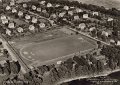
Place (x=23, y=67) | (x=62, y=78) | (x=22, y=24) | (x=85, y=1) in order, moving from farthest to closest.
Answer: (x=85, y=1)
(x=22, y=24)
(x=23, y=67)
(x=62, y=78)

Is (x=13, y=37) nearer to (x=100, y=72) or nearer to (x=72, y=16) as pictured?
(x=72, y=16)

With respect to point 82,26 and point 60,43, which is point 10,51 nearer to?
point 60,43

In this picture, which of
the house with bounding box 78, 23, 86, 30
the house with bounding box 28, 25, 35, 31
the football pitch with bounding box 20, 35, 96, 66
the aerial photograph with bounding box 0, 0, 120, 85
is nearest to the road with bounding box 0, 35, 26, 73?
the aerial photograph with bounding box 0, 0, 120, 85

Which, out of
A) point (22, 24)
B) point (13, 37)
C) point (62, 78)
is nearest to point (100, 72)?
point (62, 78)

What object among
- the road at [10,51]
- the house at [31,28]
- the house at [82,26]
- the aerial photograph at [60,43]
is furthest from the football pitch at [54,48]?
the house at [31,28]

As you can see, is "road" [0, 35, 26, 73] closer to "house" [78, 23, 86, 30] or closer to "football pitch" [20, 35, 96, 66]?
"football pitch" [20, 35, 96, 66]

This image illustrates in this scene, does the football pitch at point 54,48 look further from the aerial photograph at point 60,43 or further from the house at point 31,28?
the house at point 31,28

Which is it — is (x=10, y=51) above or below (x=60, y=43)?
below

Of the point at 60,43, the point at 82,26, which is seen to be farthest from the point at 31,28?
the point at 82,26
